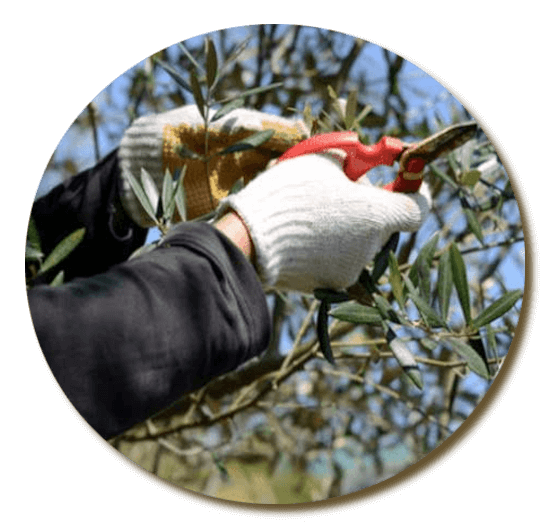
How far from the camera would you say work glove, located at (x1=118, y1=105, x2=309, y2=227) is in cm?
100

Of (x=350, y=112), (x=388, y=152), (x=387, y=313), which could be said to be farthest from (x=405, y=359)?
(x=350, y=112)

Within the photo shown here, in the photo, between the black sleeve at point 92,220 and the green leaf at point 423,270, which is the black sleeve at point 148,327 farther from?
the black sleeve at point 92,220

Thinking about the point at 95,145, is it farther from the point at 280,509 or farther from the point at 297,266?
the point at 280,509

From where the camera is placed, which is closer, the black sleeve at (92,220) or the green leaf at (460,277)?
the green leaf at (460,277)

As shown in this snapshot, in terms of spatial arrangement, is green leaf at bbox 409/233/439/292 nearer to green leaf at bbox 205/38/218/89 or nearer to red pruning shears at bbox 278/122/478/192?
red pruning shears at bbox 278/122/478/192

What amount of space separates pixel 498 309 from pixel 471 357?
7cm

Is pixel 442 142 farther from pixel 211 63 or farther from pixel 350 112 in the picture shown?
pixel 211 63

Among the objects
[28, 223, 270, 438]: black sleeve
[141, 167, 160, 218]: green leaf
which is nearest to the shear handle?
[141, 167, 160, 218]: green leaf

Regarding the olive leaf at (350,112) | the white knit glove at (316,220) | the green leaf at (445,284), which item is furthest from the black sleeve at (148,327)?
the olive leaf at (350,112)

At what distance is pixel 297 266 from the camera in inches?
31.2

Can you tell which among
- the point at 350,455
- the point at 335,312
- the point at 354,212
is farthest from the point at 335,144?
the point at 350,455

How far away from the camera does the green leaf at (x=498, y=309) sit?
748mm

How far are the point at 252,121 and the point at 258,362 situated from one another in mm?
644

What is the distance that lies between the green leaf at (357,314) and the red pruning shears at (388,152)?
8.4 inches
